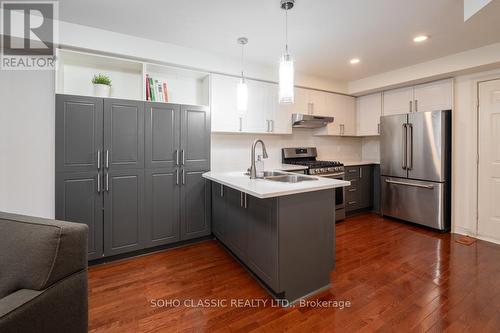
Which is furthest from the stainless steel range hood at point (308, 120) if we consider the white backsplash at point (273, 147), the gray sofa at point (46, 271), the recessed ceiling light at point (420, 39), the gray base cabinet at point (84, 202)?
the gray sofa at point (46, 271)

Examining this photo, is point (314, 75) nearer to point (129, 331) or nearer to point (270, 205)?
point (270, 205)

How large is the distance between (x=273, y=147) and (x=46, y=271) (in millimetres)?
3490

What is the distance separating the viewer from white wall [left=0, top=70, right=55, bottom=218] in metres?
2.26

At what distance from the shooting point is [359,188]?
439 centimetres

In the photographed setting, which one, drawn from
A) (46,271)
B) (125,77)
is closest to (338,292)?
(46,271)

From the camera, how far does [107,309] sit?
1.85 meters

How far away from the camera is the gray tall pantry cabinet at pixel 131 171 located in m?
2.42

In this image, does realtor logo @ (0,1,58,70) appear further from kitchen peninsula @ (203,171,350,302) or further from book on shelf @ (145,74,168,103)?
kitchen peninsula @ (203,171,350,302)

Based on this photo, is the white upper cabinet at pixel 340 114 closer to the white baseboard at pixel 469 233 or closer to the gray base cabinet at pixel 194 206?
the white baseboard at pixel 469 233

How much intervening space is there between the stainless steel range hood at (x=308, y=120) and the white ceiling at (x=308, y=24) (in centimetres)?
91

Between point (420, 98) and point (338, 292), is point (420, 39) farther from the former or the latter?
point (338, 292)

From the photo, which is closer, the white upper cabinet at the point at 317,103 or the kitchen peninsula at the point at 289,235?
the kitchen peninsula at the point at 289,235

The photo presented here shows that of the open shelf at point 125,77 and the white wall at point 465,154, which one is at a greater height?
the open shelf at point 125,77

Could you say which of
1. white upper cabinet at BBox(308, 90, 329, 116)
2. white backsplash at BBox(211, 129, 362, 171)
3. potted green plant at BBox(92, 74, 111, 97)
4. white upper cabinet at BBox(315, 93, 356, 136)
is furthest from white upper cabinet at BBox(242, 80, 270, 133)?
potted green plant at BBox(92, 74, 111, 97)
